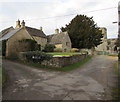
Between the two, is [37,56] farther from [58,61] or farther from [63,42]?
[63,42]

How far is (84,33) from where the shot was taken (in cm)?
3275

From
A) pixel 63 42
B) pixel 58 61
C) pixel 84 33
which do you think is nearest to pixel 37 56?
pixel 58 61

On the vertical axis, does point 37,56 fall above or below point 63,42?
below

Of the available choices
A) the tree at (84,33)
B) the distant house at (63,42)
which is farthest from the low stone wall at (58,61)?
the tree at (84,33)

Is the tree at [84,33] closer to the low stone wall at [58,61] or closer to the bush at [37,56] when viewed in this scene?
the low stone wall at [58,61]

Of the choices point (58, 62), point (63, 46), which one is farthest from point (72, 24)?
point (58, 62)

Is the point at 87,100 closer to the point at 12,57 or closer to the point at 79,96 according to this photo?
the point at 79,96

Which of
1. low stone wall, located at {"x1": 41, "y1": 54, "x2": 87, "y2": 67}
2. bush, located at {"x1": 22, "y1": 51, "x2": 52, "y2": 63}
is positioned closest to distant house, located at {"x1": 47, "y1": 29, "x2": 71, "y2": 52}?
bush, located at {"x1": 22, "y1": 51, "x2": 52, "y2": 63}

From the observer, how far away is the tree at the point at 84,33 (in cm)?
3222

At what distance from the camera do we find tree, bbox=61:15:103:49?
32.2 meters

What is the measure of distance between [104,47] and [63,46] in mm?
27129

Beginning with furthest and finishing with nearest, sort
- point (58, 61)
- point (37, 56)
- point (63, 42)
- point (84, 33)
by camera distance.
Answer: point (84, 33), point (63, 42), point (37, 56), point (58, 61)

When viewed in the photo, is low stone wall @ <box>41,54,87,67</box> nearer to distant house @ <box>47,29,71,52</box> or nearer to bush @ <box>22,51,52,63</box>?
bush @ <box>22,51,52,63</box>

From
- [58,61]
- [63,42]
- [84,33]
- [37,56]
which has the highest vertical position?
[84,33]
